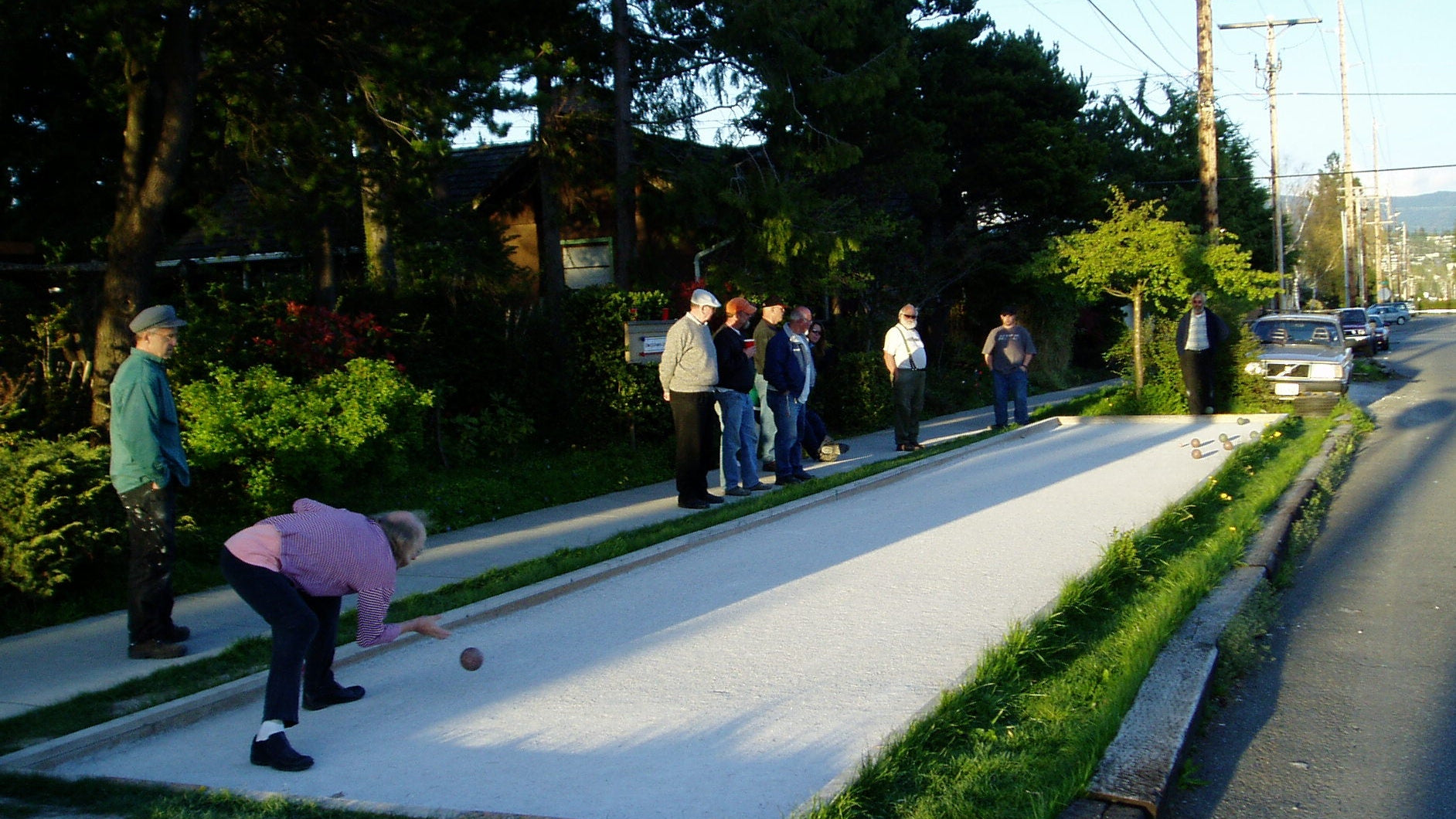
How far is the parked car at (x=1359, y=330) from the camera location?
40.4 metres

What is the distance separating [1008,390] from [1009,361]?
25.9 inches

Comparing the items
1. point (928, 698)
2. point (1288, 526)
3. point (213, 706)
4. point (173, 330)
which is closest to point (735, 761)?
point (928, 698)

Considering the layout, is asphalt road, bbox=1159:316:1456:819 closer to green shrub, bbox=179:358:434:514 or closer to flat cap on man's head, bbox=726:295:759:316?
flat cap on man's head, bbox=726:295:759:316

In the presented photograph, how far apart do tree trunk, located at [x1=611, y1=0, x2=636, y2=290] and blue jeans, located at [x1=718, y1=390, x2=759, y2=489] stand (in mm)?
4728

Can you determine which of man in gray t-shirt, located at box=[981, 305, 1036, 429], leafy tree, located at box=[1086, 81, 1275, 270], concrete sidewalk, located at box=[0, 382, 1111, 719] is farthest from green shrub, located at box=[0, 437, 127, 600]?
leafy tree, located at box=[1086, 81, 1275, 270]

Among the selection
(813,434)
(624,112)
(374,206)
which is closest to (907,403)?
(813,434)

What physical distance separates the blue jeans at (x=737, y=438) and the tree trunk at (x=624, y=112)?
15.5ft

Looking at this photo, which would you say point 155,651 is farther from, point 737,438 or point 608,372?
point 608,372

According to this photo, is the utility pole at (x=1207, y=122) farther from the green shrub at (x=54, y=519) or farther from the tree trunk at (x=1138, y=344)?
the green shrub at (x=54, y=519)

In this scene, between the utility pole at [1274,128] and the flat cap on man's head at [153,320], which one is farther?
the utility pole at [1274,128]

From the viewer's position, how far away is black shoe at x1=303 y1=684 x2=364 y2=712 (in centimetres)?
545

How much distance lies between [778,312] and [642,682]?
685 cm

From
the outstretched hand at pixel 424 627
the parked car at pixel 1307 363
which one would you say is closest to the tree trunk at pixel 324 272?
the outstretched hand at pixel 424 627

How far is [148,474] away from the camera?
6.26 metres
